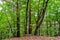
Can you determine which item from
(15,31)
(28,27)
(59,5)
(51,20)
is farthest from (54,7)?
(15,31)

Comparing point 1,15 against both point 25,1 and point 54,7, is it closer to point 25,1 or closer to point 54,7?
point 25,1

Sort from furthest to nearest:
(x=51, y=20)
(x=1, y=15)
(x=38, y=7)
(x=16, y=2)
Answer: (x=51, y=20)
(x=38, y=7)
(x=1, y=15)
(x=16, y=2)

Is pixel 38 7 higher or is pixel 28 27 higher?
pixel 38 7

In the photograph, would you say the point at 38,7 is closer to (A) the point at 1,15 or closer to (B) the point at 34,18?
(B) the point at 34,18

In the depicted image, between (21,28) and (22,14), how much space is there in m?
1.31

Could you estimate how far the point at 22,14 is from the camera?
13.6m

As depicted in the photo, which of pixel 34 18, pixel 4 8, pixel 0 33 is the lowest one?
pixel 0 33

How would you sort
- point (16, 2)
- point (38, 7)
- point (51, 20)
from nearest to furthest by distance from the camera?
point (16, 2) → point (38, 7) → point (51, 20)

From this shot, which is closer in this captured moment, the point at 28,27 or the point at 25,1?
the point at 25,1

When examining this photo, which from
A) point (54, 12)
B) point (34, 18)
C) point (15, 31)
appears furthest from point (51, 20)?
point (15, 31)

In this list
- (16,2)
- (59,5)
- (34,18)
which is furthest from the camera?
(59,5)

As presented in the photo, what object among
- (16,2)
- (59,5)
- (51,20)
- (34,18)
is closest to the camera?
(16,2)

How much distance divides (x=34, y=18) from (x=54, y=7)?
279cm

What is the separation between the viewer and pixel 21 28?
46.0ft
